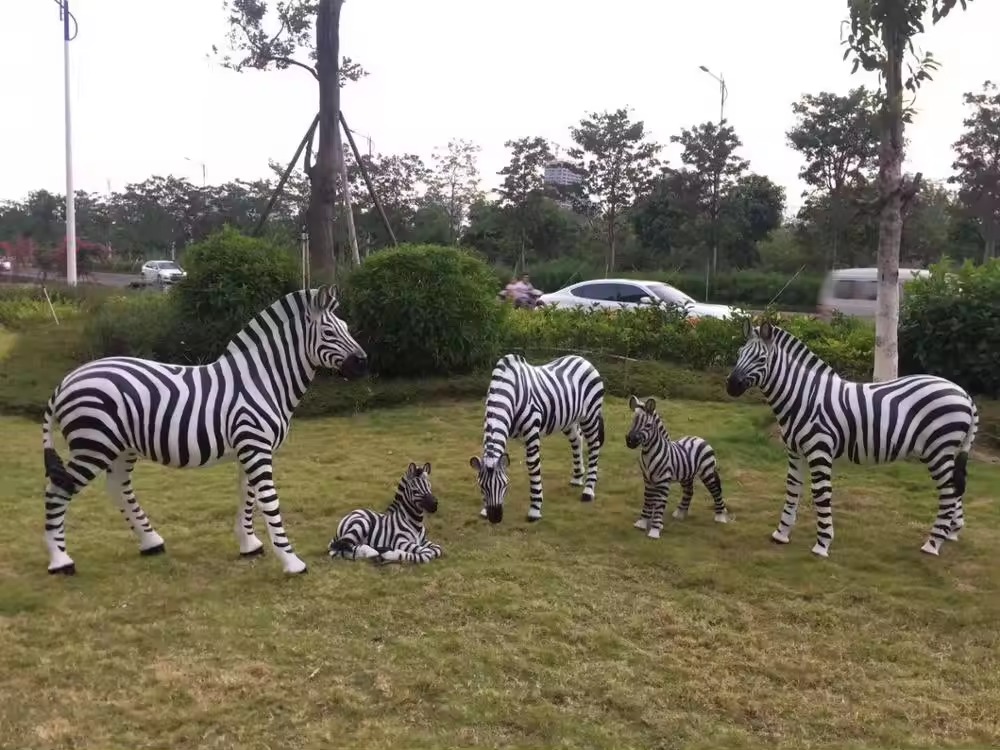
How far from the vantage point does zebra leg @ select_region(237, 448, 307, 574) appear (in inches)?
230

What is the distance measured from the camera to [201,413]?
18.9 ft

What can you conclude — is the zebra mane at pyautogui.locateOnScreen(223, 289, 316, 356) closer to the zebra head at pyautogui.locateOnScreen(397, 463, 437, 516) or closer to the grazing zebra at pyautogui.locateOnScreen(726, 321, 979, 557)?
the zebra head at pyautogui.locateOnScreen(397, 463, 437, 516)

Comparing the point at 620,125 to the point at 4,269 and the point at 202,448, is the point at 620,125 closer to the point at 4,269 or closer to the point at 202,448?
the point at 4,269

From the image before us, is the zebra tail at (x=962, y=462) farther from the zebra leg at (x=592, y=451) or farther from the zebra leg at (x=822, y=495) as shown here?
the zebra leg at (x=592, y=451)

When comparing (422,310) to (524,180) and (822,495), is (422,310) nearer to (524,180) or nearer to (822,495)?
(822,495)

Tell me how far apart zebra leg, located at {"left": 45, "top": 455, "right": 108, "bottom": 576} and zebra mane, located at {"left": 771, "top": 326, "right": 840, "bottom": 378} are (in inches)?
202

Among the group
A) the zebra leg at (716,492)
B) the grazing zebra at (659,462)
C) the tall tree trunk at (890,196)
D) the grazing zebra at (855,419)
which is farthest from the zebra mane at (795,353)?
the tall tree trunk at (890,196)

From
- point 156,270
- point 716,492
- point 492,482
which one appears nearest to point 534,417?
point 492,482

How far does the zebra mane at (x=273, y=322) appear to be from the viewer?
612 centimetres

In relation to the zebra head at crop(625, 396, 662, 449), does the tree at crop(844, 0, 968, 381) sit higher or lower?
higher

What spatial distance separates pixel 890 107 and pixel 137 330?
11429 millimetres

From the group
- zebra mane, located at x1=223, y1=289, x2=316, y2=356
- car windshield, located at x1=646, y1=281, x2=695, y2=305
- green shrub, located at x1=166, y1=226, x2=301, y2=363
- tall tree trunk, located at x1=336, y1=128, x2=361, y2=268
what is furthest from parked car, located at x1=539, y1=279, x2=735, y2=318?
zebra mane, located at x1=223, y1=289, x2=316, y2=356

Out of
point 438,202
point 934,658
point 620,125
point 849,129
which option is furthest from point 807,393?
point 438,202

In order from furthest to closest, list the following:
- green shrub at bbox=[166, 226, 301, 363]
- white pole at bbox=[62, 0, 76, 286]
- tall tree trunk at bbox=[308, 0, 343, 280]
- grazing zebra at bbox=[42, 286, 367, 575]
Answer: white pole at bbox=[62, 0, 76, 286] → tall tree trunk at bbox=[308, 0, 343, 280] → green shrub at bbox=[166, 226, 301, 363] → grazing zebra at bbox=[42, 286, 367, 575]
